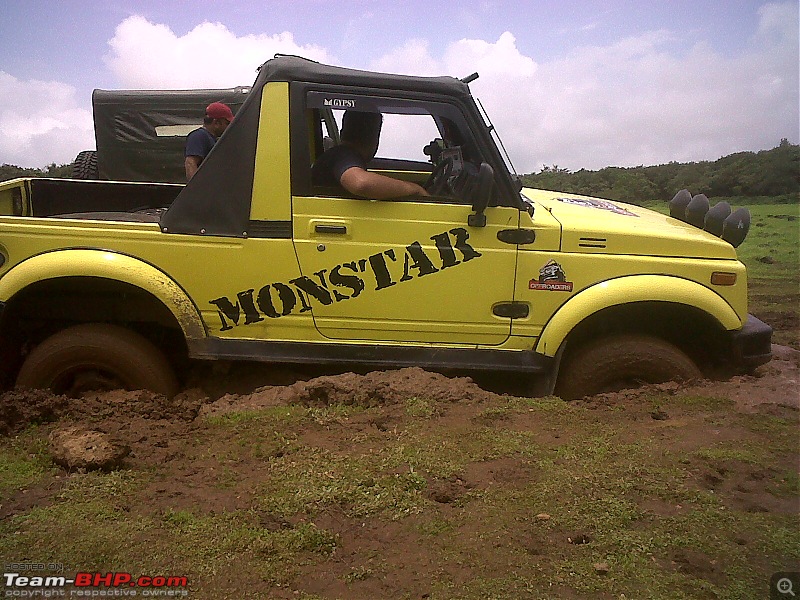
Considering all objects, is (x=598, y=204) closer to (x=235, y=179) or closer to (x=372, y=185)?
(x=372, y=185)

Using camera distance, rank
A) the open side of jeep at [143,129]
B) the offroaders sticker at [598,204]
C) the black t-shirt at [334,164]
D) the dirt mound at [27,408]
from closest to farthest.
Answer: the dirt mound at [27,408] < the black t-shirt at [334,164] < the offroaders sticker at [598,204] < the open side of jeep at [143,129]

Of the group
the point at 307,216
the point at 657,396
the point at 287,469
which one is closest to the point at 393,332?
the point at 307,216

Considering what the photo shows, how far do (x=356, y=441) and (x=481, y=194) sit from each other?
4.45 ft

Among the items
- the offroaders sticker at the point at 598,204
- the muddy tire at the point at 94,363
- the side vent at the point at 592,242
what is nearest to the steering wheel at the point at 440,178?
the side vent at the point at 592,242

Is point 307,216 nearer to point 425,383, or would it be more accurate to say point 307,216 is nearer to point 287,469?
point 425,383

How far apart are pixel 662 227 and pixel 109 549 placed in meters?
3.25

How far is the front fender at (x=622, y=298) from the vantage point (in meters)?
3.36

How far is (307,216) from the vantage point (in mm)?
3250

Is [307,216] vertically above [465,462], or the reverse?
[307,216]

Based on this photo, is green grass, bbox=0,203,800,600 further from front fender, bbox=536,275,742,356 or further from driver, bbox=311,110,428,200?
driver, bbox=311,110,428,200

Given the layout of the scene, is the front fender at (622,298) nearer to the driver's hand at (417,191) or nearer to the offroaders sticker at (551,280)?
the offroaders sticker at (551,280)

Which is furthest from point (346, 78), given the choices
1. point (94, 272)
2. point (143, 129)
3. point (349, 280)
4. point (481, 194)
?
point (143, 129)

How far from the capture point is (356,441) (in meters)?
2.90

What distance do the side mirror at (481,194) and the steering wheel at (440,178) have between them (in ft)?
0.53
